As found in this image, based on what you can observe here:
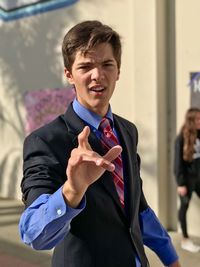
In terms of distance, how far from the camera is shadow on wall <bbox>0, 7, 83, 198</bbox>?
750cm

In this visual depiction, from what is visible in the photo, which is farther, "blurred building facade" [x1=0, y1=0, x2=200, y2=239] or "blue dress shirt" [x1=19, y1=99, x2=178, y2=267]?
"blurred building facade" [x1=0, y1=0, x2=200, y2=239]

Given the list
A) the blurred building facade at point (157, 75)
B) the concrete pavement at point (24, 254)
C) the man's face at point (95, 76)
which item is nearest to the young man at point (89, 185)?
the man's face at point (95, 76)

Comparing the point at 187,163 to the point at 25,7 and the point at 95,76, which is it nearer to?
the point at 95,76

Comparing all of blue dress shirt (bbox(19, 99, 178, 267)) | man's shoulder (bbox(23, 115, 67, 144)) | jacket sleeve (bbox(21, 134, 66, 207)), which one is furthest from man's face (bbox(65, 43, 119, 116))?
blue dress shirt (bbox(19, 99, 178, 267))

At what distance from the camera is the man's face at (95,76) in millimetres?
1672

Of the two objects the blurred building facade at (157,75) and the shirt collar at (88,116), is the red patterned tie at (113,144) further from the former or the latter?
the blurred building facade at (157,75)

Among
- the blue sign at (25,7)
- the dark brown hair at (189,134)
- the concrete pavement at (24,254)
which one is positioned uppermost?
the blue sign at (25,7)

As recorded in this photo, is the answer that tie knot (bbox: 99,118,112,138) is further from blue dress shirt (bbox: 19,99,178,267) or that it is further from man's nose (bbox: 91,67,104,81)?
blue dress shirt (bbox: 19,99,178,267)

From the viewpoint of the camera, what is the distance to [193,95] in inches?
227

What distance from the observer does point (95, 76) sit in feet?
5.46

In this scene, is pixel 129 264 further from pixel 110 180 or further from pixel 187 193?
pixel 187 193

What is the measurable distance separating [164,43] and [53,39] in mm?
2199

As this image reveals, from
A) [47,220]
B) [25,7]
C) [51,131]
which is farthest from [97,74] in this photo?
[25,7]

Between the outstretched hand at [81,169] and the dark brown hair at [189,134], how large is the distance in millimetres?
4144
